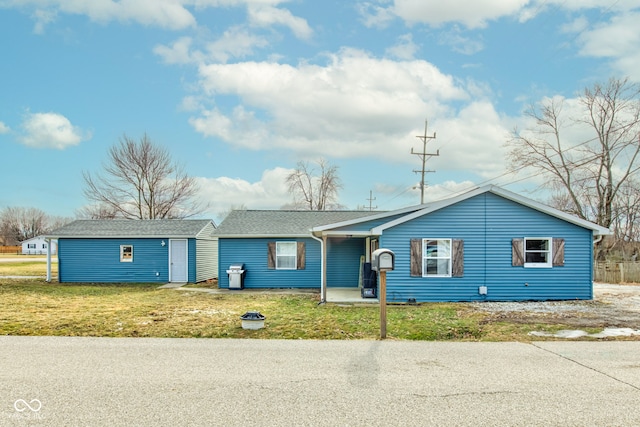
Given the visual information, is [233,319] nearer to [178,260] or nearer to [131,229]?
[178,260]

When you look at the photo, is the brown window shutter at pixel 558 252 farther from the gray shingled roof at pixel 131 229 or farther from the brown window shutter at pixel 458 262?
the gray shingled roof at pixel 131 229

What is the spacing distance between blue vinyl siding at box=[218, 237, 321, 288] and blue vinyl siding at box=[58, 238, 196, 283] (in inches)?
130

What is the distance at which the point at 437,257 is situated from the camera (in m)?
15.4

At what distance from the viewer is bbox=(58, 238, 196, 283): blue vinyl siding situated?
77.3 ft

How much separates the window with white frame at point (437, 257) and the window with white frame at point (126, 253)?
14777 millimetres

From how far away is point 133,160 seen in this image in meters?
37.8

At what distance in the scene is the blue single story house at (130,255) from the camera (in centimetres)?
2347

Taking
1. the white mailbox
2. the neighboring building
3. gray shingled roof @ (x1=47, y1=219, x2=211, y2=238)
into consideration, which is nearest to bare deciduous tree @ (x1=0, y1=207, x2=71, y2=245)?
the neighboring building

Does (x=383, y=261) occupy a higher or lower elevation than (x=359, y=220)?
lower

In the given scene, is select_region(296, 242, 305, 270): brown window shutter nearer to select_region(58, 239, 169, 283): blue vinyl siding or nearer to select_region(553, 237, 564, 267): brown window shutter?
select_region(58, 239, 169, 283): blue vinyl siding

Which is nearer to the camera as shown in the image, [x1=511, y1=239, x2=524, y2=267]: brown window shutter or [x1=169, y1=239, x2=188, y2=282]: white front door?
[x1=511, y1=239, x2=524, y2=267]: brown window shutter

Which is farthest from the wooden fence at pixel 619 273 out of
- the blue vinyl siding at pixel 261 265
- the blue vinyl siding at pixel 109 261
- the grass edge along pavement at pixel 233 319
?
the blue vinyl siding at pixel 109 261

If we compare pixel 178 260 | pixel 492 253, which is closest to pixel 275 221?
pixel 178 260

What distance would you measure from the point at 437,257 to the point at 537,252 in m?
3.19
